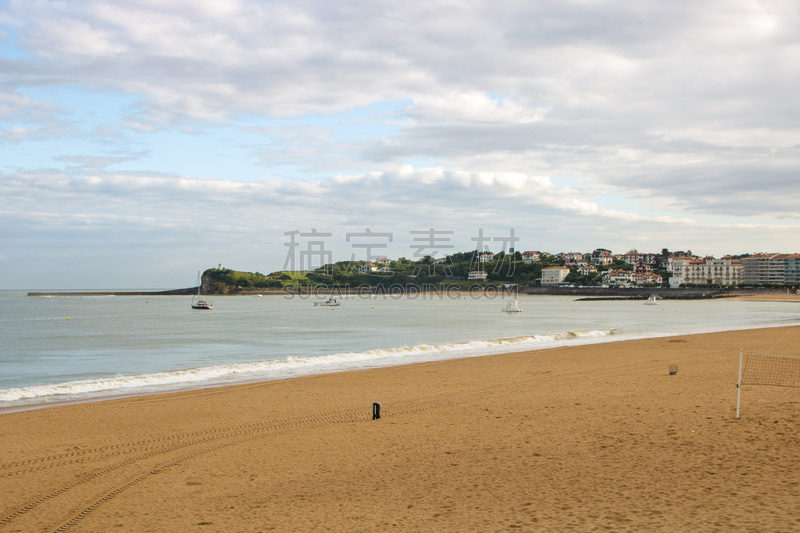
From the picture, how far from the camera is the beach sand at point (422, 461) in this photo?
5.68 meters

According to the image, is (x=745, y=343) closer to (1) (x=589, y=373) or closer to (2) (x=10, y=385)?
(1) (x=589, y=373)

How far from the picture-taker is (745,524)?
495cm

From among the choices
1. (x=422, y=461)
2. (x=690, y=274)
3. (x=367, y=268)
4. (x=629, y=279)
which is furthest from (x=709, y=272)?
(x=422, y=461)

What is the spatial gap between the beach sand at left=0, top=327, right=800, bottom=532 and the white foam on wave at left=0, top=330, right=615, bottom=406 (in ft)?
9.62

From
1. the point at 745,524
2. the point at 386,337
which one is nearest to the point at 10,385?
the point at 745,524

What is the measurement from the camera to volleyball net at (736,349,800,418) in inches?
492

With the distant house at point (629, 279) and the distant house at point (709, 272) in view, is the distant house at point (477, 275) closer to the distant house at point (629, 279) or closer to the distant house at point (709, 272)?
the distant house at point (629, 279)

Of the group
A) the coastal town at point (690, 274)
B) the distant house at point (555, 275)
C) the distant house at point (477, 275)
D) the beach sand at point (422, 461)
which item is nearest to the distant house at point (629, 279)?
the coastal town at point (690, 274)

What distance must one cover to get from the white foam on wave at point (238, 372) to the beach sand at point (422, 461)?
2.93 m

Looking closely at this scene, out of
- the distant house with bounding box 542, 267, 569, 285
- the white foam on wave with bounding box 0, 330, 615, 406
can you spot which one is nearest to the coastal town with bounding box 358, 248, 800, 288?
the distant house with bounding box 542, 267, 569, 285

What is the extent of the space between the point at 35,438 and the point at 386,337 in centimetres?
2746

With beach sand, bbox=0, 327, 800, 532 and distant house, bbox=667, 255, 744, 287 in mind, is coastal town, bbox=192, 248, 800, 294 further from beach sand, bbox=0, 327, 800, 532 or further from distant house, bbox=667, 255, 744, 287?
beach sand, bbox=0, 327, 800, 532

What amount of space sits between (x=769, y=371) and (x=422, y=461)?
1156 centimetres

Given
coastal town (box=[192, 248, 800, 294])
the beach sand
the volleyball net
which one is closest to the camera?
the beach sand
